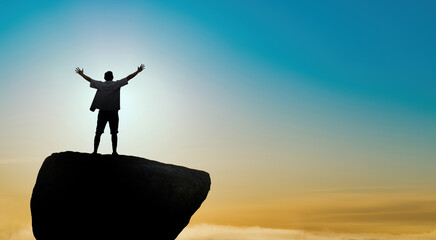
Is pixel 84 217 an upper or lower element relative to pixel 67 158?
lower

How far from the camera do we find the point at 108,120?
1603 centimetres

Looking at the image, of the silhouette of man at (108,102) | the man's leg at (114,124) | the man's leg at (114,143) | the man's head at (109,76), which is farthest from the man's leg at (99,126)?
the man's head at (109,76)

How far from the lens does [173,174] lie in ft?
52.0

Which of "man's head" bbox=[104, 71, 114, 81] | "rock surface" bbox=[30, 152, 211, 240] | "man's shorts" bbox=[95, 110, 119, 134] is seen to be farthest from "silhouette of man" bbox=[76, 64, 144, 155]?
"rock surface" bbox=[30, 152, 211, 240]

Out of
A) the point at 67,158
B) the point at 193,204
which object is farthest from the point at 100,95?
the point at 193,204

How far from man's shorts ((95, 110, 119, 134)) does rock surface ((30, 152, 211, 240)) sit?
86 centimetres

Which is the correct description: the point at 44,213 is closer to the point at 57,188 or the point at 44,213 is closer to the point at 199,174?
the point at 57,188

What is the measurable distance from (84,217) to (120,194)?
122 centimetres

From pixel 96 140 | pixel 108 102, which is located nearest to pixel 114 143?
pixel 96 140

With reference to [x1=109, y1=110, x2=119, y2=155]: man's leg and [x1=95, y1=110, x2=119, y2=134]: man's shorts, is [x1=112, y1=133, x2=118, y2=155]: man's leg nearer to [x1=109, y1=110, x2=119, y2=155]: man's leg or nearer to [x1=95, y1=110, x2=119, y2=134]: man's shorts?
[x1=109, y1=110, x2=119, y2=155]: man's leg

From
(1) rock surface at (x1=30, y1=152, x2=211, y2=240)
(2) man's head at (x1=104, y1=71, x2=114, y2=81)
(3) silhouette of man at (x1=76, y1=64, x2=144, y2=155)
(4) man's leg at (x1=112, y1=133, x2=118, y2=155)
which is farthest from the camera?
(2) man's head at (x1=104, y1=71, x2=114, y2=81)

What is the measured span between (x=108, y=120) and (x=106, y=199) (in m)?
2.45

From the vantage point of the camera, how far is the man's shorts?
15.9 meters

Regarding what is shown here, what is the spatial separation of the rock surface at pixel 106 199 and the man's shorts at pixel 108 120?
861mm
